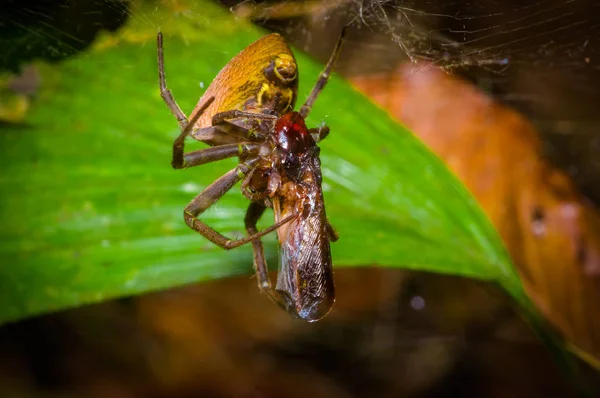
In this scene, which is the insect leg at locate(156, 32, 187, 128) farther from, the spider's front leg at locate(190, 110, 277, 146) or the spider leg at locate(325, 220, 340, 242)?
the spider leg at locate(325, 220, 340, 242)

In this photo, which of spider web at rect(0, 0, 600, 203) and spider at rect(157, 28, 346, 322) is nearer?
spider at rect(157, 28, 346, 322)

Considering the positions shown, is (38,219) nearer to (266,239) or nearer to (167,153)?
(167,153)

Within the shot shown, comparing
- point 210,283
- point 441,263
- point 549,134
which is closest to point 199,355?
point 210,283

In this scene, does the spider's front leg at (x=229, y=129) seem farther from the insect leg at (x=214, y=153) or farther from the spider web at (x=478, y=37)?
the spider web at (x=478, y=37)

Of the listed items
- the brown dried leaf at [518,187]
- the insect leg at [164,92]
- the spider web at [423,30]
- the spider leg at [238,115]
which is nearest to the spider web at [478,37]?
the spider web at [423,30]

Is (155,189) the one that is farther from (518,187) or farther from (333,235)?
(518,187)

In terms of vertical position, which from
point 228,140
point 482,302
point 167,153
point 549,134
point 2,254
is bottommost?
point 482,302

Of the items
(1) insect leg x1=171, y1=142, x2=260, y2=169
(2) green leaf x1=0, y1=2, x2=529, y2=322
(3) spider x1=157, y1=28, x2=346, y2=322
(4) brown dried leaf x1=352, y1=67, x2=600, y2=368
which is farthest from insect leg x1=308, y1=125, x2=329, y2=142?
(4) brown dried leaf x1=352, y1=67, x2=600, y2=368
